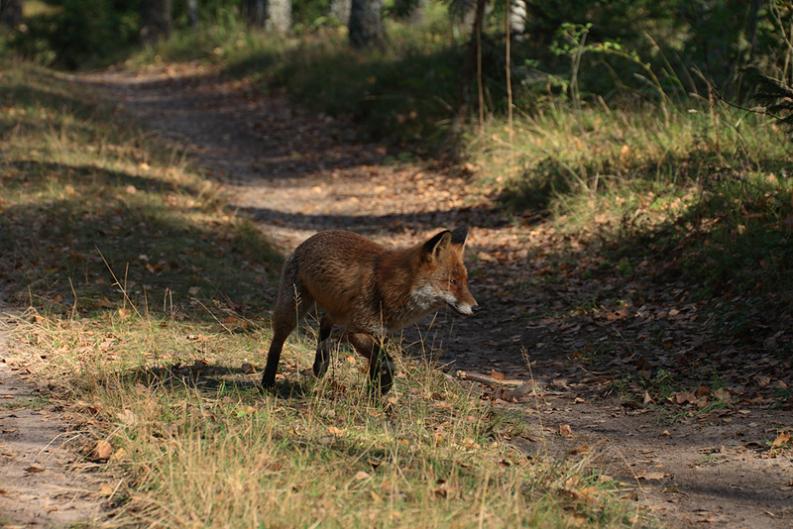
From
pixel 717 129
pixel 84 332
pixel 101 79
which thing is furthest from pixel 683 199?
pixel 101 79

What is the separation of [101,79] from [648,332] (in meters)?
23.9

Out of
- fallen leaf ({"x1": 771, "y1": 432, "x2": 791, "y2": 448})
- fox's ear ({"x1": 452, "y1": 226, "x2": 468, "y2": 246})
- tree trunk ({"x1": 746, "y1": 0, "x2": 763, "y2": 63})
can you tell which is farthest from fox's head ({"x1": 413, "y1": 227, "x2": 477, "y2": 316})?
tree trunk ({"x1": 746, "y1": 0, "x2": 763, "y2": 63})

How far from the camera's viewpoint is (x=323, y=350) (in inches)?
296

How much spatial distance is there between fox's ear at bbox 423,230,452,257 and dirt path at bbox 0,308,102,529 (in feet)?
8.93

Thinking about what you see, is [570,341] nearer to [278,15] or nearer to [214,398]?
[214,398]

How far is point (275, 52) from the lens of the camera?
2644 cm

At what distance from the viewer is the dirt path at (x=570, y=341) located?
20.4 ft

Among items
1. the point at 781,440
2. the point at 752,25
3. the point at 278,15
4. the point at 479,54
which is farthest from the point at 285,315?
the point at 278,15

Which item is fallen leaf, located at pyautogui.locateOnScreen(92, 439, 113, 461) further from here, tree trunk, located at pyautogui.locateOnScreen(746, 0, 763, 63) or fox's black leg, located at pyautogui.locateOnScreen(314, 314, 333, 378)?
tree trunk, located at pyautogui.locateOnScreen(746, 0, 763, 63)

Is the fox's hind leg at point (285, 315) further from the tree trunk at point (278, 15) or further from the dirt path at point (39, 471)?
the tree trunk at point (278, 15)

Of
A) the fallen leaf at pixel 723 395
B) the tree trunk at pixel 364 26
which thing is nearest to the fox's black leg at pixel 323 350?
the fallen leaf at pixel 723 395

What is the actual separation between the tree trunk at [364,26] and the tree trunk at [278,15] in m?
7.59

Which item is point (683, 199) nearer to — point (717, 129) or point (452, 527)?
point (717, 129)

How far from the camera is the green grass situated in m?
5.05
